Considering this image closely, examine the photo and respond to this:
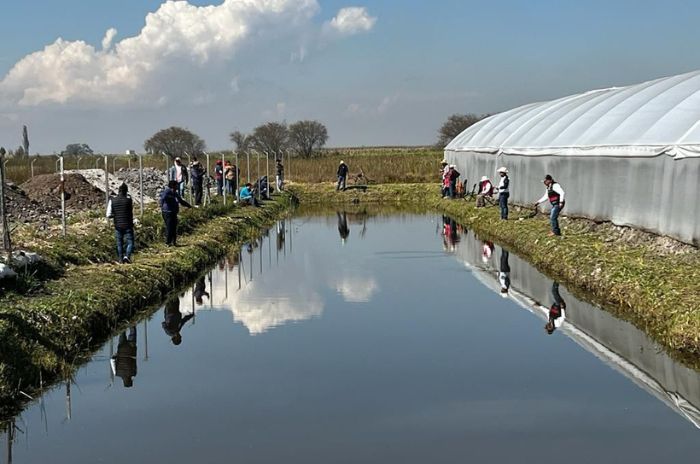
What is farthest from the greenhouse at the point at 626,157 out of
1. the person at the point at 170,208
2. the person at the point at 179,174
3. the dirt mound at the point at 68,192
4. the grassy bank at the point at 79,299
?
the dirt mound at the point at 68,192

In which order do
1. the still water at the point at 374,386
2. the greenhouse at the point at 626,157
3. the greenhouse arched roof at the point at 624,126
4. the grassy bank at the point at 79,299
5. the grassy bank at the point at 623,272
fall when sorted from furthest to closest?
1. the greenhouse arched roof at the point at 624,126
2. the greenhouse at the point at 626,157
3. the grassy bank at the point at 623,272
4. the grassy bank at the point at 79,299
5. the still water at the point at 374,386

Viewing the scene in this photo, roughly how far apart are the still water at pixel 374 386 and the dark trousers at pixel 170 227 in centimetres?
297

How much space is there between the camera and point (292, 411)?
838 centimetres

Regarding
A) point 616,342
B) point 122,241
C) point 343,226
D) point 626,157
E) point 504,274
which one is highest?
point 626,157

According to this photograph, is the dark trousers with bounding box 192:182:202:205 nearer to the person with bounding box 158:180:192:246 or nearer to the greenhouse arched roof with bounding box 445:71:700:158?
the person with bounding box 158:180:192:246

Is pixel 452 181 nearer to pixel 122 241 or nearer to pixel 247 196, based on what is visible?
pixel 247 196

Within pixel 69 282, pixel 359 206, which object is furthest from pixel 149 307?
pixel 359 206

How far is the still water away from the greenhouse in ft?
10.7

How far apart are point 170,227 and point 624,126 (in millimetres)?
12033

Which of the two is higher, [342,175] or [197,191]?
[197,191]

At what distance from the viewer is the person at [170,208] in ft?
59.3

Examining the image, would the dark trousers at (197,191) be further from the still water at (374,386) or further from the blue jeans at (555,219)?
the blue jeans at (555,219)

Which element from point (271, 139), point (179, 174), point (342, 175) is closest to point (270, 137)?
point (271, 139)

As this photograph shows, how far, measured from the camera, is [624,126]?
2011 centimetres
